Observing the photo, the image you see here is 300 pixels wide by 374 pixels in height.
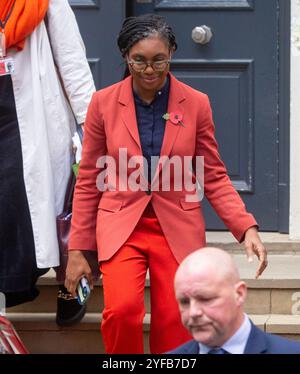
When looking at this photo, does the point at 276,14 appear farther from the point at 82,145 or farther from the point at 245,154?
the point at 82,145

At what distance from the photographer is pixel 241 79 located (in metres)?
6.89

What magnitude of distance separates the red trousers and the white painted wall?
1.82 metres

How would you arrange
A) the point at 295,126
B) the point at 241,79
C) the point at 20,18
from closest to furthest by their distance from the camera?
Answer: 1. the point at 20,18
2. the point at 295,126
3. the point at 241,79

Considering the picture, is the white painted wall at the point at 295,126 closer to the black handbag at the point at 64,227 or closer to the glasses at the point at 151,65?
the black handbag at the point at 64,227

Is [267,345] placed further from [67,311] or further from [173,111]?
[67,311]

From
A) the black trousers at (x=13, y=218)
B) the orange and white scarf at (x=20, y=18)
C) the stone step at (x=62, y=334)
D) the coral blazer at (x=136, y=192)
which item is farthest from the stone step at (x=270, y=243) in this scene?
the orange and white scarf at (x=20, y=18)

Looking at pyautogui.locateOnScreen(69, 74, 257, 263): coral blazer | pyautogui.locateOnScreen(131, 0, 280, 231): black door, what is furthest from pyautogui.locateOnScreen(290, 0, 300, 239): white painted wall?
pyautogui.locateOnScreen(69, 74, 257, 263): coral blazer

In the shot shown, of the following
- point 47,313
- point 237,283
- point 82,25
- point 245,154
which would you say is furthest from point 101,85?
→ point 237,283

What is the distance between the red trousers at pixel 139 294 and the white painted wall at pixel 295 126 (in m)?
1.82

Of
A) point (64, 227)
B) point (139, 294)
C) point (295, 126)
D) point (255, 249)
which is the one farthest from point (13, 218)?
point (295, 126)

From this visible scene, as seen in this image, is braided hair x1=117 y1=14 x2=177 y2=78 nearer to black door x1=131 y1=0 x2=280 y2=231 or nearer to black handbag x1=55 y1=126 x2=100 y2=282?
black handbag x1=55 y1=126 x2=100 y2=282

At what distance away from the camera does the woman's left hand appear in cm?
487

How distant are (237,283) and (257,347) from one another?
0.21m

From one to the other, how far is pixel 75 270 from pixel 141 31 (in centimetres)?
107
